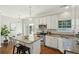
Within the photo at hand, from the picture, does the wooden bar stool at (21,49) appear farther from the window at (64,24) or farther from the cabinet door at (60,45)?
the window at (64,24)

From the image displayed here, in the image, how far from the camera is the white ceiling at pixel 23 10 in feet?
5.43

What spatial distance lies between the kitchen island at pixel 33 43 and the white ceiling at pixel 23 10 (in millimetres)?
438

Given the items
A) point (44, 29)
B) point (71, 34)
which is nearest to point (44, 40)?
point (44, 29)

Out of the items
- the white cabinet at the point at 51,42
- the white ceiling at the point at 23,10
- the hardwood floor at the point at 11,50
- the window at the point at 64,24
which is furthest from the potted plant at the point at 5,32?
the window at the point at 64,24

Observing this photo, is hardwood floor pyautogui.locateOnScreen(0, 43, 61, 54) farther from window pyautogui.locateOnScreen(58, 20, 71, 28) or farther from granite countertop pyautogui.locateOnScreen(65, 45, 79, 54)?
window pyautogui.locateOnScreen(58, 20, 71, 28)

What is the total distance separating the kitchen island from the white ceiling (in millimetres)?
438

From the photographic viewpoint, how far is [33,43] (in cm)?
175

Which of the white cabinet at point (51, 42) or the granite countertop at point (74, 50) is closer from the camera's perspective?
the granite countertop at point (74, 50)

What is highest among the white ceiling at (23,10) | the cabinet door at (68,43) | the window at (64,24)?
the white ceiling at (23,10)

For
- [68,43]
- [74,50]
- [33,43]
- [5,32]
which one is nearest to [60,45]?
[68,43]

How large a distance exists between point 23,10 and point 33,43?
2.07 ft

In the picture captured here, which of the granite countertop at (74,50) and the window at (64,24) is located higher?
the window at (64,24)
